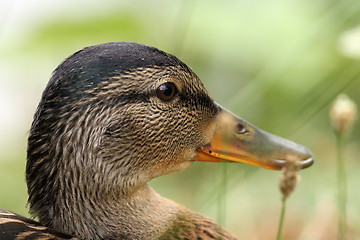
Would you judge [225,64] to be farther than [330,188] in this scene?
Yes

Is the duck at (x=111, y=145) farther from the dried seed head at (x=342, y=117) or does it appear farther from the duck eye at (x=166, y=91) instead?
the dried seed head at (x=342, y=117)

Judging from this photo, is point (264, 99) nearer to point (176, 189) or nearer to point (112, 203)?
point (176, 189)

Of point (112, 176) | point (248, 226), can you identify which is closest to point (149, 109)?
point (112, 176)

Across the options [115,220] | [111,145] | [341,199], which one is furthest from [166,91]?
[341,199]

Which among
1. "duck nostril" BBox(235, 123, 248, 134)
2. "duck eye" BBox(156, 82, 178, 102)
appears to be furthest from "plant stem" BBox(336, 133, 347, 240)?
"duck eye" BBox(156, 82, 178, 102)

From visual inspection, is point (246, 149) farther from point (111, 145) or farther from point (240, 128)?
point (111, 145)

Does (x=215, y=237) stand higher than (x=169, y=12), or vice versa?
(x=169, y=12)
